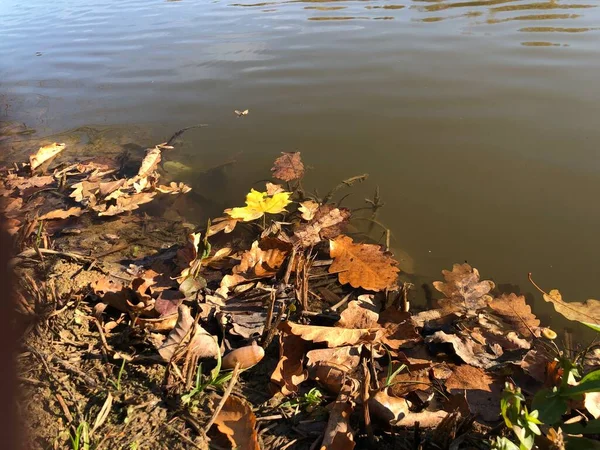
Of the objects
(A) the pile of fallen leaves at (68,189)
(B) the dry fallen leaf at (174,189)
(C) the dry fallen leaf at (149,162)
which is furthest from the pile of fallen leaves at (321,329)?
(C) the dry fallen leaf at (149,162)

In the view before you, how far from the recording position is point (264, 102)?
4.56 m

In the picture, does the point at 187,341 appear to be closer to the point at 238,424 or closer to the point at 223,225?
the point at 238,424

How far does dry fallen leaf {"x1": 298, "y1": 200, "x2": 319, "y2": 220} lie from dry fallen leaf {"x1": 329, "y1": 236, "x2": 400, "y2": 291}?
11.2 inches

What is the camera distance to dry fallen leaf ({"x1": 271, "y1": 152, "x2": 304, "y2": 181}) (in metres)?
3.33

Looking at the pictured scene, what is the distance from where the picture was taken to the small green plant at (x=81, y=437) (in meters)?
1.47

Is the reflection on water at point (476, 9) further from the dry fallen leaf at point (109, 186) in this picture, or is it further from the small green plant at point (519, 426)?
the small green plant at point (519, 426)

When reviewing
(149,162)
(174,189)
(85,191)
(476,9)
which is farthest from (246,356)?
(476,9)

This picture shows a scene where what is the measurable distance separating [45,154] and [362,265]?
10.2 feet

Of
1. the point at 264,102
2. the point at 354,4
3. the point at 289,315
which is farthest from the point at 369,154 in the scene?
the point at 354,4

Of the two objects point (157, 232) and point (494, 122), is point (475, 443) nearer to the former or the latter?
point (157, 232)

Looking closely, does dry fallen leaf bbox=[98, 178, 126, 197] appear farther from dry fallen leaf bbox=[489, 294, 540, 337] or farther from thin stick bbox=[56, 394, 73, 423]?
dry fallen leaf bbox=[489, 294, 540, 337]

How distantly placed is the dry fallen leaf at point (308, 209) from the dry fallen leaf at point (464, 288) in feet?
2.88

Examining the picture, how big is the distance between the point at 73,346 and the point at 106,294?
0.29 meters

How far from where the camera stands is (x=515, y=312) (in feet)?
7.42
